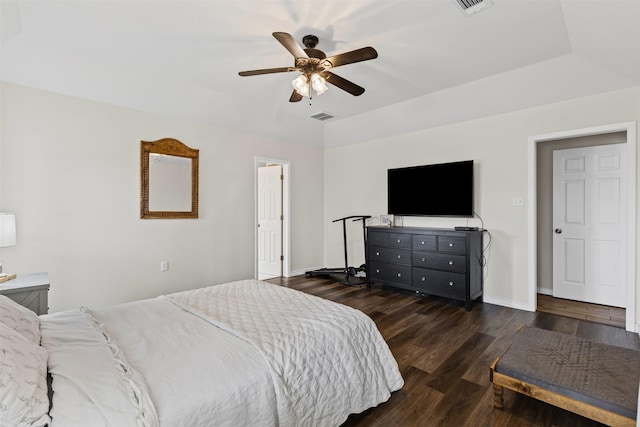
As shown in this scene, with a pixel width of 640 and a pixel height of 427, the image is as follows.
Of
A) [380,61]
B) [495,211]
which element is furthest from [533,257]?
[380,61]

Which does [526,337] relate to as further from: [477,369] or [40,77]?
[40,77]

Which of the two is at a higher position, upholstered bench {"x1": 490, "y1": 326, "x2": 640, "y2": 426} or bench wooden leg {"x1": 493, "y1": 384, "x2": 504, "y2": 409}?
upholstered bench {"x1": 490, "y1": 326, "x2": 640, "y2": 426}

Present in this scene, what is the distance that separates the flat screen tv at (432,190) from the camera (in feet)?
13.4

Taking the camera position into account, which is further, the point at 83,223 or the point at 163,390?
the point at 83,223

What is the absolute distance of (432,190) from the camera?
14.4ft

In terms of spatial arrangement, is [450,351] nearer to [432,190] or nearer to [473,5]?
[432,190]

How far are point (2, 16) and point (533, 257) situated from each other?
561 cm

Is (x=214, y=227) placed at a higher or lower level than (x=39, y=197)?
lower

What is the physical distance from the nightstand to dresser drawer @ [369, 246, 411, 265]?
3.74 m

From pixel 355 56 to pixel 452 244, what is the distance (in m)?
2.59

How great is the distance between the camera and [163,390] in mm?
1111

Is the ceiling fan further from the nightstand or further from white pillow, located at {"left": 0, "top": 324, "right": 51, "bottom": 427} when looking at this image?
the nightstand

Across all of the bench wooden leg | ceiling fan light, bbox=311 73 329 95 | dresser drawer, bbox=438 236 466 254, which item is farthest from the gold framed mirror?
the bench wooden leg

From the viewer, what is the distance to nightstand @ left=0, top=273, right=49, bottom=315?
2.24 metres
